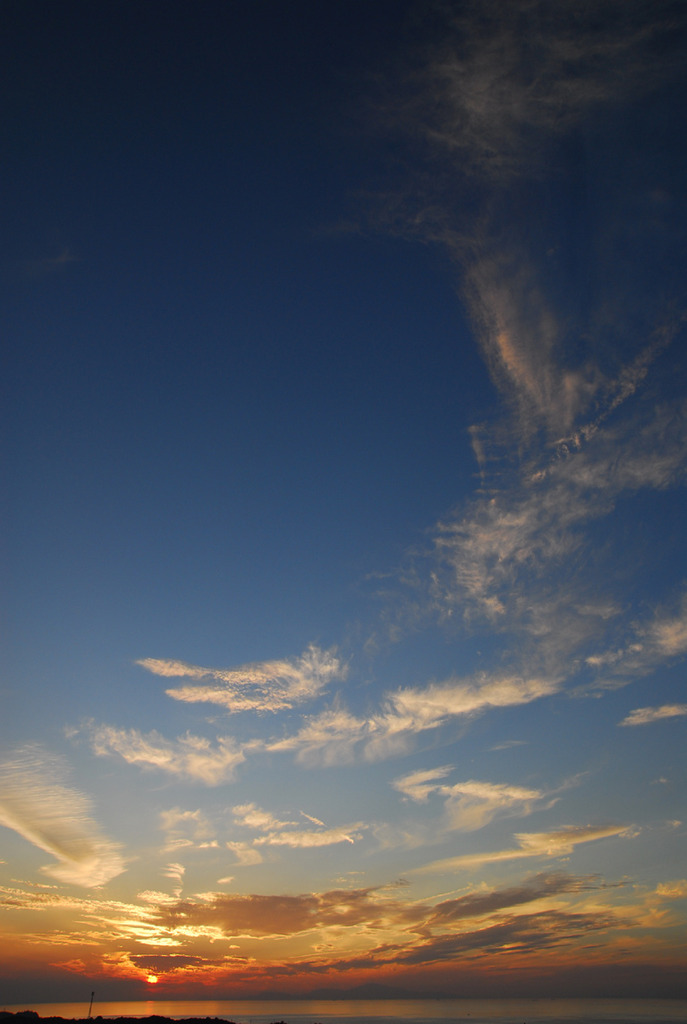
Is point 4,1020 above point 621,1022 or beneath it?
above

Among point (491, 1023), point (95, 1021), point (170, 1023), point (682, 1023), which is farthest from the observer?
point (491, 1023)

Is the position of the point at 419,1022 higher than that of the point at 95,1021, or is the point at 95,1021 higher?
the point at 95,1021

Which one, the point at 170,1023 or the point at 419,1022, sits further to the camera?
the point at 419,1022

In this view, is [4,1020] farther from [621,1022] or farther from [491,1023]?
[491,1023]

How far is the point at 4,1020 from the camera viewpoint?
79438mm

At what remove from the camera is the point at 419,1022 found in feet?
650

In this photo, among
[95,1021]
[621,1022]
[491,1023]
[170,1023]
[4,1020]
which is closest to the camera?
[4,1020]

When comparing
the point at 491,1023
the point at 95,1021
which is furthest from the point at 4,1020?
the point at 491,1023

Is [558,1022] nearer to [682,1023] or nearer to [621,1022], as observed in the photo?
[621,1022]

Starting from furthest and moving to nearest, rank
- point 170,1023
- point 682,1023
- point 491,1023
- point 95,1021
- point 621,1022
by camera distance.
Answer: point 491,1023, point 621,1022, point 682,1023, point 95,1021, point 170,1023

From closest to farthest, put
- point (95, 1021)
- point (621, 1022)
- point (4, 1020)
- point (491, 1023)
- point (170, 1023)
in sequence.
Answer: point (4, 1020), point (170, 1023), point (95, 1021), point (621, 1022), point (491, 1023)

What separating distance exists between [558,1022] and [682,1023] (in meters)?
38.0

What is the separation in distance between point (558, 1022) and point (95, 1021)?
482ft

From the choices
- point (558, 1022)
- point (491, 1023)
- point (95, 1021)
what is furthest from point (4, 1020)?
point (491, 1023)
